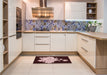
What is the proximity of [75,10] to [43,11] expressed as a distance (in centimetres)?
127

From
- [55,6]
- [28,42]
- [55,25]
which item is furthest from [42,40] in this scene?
[55,6]

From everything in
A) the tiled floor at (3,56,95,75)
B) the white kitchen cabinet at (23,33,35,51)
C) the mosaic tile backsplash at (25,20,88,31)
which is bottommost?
the tiled floor at (3,56,95,75)

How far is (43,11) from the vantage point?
239 inches

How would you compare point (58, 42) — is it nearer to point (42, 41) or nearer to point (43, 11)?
point (42, 41)

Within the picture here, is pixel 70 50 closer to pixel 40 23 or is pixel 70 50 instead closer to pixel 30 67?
pixel 40 23

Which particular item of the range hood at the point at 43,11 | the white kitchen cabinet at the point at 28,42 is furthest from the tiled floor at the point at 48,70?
the range hood at the point at 43,11

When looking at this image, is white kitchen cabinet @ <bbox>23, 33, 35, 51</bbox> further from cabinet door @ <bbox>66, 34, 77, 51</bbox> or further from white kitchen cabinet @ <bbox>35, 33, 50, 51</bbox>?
cabinet door @ <bbox>66, 34, 77, 51</bbox>

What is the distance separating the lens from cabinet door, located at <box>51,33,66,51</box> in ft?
19.5

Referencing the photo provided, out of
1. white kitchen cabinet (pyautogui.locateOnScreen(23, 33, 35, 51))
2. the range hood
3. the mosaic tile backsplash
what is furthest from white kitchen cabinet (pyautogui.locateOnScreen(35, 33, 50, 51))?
the range hood

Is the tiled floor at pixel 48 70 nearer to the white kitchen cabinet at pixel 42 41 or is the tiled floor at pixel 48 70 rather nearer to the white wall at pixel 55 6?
the white kitchen cabinet at pixel 42 41

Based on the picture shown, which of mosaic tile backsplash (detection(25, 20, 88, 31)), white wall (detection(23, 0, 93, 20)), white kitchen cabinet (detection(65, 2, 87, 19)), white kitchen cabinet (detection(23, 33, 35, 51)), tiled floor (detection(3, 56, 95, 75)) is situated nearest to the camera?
tiled floor (detection(3, 56, 95, 75))

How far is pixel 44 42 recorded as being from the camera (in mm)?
Result: 5941

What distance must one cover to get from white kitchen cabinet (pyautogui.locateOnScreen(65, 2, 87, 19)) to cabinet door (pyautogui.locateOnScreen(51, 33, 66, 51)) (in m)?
0.84

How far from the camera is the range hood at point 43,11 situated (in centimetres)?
603
